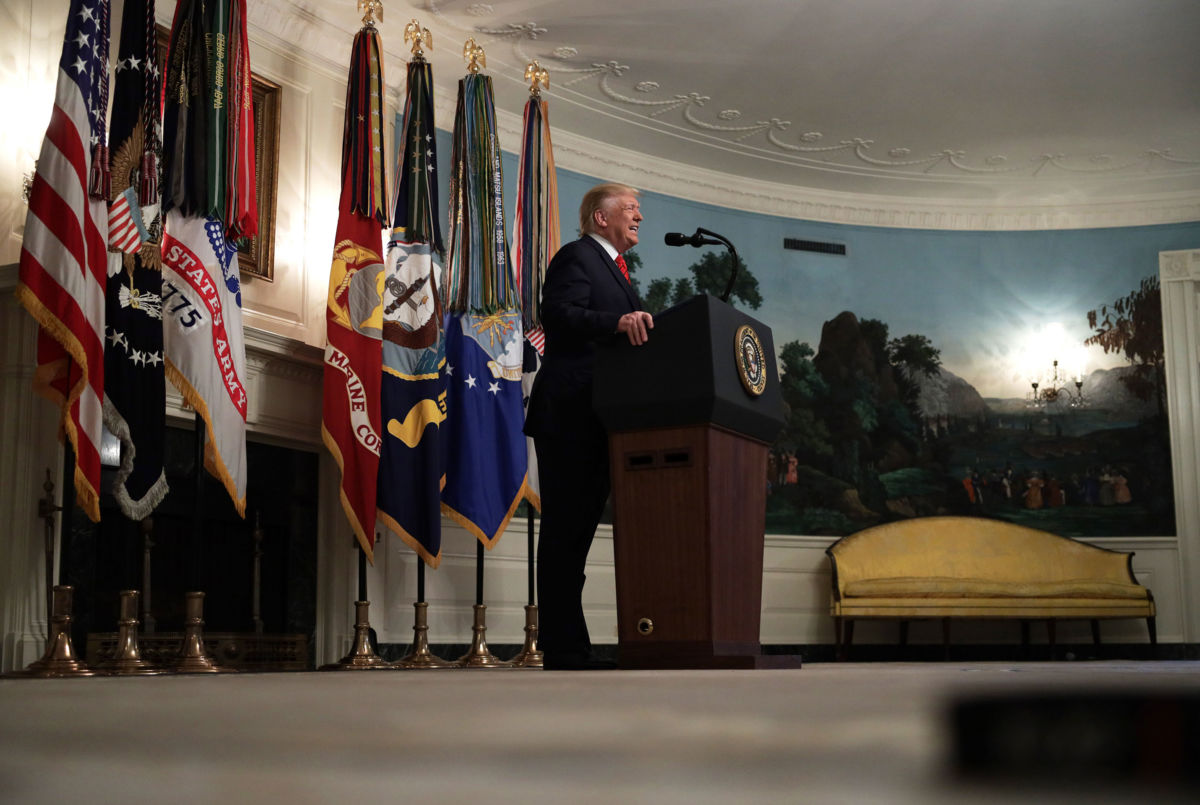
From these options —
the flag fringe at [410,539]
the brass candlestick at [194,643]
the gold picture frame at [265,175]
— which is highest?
the gold picture frame at [265,175]

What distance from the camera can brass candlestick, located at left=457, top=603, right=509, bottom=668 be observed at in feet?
18.9

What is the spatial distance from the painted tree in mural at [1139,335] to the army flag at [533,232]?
5421mm

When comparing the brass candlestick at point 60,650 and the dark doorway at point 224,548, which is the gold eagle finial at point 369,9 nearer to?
the dark doorway at point 224,548

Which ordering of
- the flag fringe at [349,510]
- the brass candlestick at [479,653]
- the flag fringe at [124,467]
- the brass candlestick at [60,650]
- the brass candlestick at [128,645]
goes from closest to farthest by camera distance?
the brass candlestick at [60,650] < the brass candlestick at [128,645] < the flag fringe at [124,467] < the flag fringe at [349,510] < the brass candlestick at [479,653]

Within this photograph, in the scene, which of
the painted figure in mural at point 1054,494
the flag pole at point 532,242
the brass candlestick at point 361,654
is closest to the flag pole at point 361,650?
the brass candlestick at point 361,654

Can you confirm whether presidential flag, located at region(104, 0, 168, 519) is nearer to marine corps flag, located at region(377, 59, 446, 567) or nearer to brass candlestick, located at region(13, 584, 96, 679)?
brass candlestick, located at region(13, 584, 96, 679)

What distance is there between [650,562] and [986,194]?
318 inches

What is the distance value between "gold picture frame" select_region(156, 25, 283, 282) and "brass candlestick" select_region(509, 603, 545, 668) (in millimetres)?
2293

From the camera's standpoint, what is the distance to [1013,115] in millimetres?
8586

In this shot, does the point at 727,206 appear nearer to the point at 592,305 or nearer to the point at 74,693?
the point at 592,305

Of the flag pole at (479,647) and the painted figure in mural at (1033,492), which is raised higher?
the painted figure in mural at (1033,492)

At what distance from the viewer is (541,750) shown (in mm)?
301

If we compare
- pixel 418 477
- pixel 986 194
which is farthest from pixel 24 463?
pixel 986 194

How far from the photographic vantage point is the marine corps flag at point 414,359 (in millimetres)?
5383
